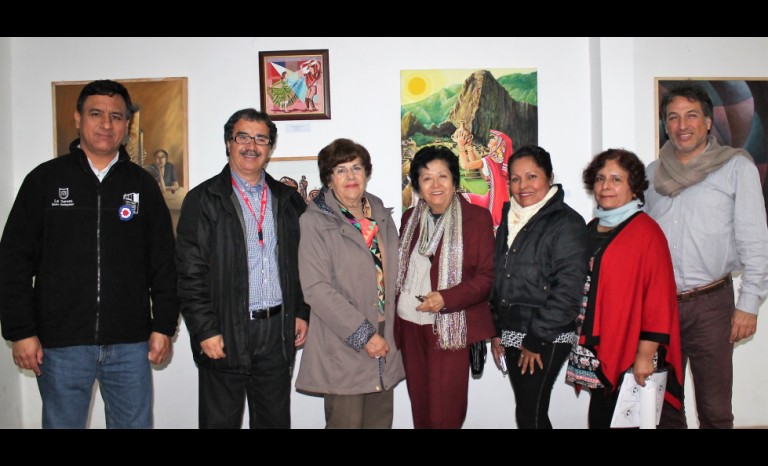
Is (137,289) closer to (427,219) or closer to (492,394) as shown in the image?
(427,219)

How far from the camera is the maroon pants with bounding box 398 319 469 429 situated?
2523 millimetres

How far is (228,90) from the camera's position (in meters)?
3.52

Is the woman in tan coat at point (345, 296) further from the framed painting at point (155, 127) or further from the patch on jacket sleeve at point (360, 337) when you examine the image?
the framed painting at point (155, 127)

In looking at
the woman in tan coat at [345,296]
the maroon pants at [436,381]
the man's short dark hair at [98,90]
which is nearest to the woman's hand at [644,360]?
the maroon pants at [436,381]

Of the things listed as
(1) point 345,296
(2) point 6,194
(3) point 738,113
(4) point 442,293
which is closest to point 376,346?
(1) point 345,296

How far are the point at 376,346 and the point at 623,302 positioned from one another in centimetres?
114

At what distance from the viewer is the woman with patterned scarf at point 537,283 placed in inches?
94.3

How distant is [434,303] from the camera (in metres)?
2.47

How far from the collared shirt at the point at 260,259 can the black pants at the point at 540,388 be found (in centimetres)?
125

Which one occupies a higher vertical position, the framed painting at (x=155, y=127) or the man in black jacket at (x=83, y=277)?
the framed painting at (x=155, y=127)

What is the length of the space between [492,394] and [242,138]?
2374 millimetres

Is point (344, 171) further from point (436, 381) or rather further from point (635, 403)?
point (635, 403)

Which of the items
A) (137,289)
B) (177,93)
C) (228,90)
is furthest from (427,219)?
(177,93)

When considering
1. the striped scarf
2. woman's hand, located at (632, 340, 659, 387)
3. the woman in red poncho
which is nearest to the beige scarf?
the woman in red poncho
